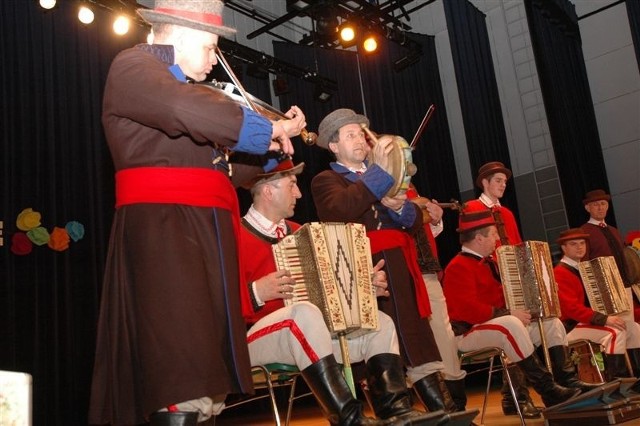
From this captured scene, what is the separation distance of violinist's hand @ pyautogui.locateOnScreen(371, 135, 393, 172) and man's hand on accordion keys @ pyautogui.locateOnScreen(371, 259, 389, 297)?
41cm

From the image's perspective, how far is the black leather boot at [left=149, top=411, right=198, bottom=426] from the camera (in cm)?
176

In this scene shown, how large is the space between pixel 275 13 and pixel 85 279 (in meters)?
4.69

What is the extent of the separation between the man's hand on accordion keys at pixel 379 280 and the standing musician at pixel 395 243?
0.31 feet

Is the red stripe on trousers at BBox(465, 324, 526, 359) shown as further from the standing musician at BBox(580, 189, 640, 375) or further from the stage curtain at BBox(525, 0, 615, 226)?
the stage curtain at BBox(525, 0, 615, 226)

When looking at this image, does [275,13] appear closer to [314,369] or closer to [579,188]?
[579,188]

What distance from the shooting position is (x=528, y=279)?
412 centimetres

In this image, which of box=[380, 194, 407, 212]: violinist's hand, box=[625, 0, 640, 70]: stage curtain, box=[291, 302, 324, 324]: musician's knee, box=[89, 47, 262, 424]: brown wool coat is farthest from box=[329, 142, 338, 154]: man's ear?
box=[625, 0, 640, 70]: stage curtain

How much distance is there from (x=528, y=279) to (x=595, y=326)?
1.63 meters

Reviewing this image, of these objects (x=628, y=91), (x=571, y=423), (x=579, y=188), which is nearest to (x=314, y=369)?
(x=571, y=423)

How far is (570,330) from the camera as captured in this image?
215 inches

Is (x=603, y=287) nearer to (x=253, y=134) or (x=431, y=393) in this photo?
(x=431, y=393)

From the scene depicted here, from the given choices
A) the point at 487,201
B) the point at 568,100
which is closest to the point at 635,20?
the point at 568,100

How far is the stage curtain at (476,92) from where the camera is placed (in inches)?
338

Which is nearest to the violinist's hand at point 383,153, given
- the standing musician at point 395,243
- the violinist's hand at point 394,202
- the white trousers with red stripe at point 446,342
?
the standing musician at point 395,243
